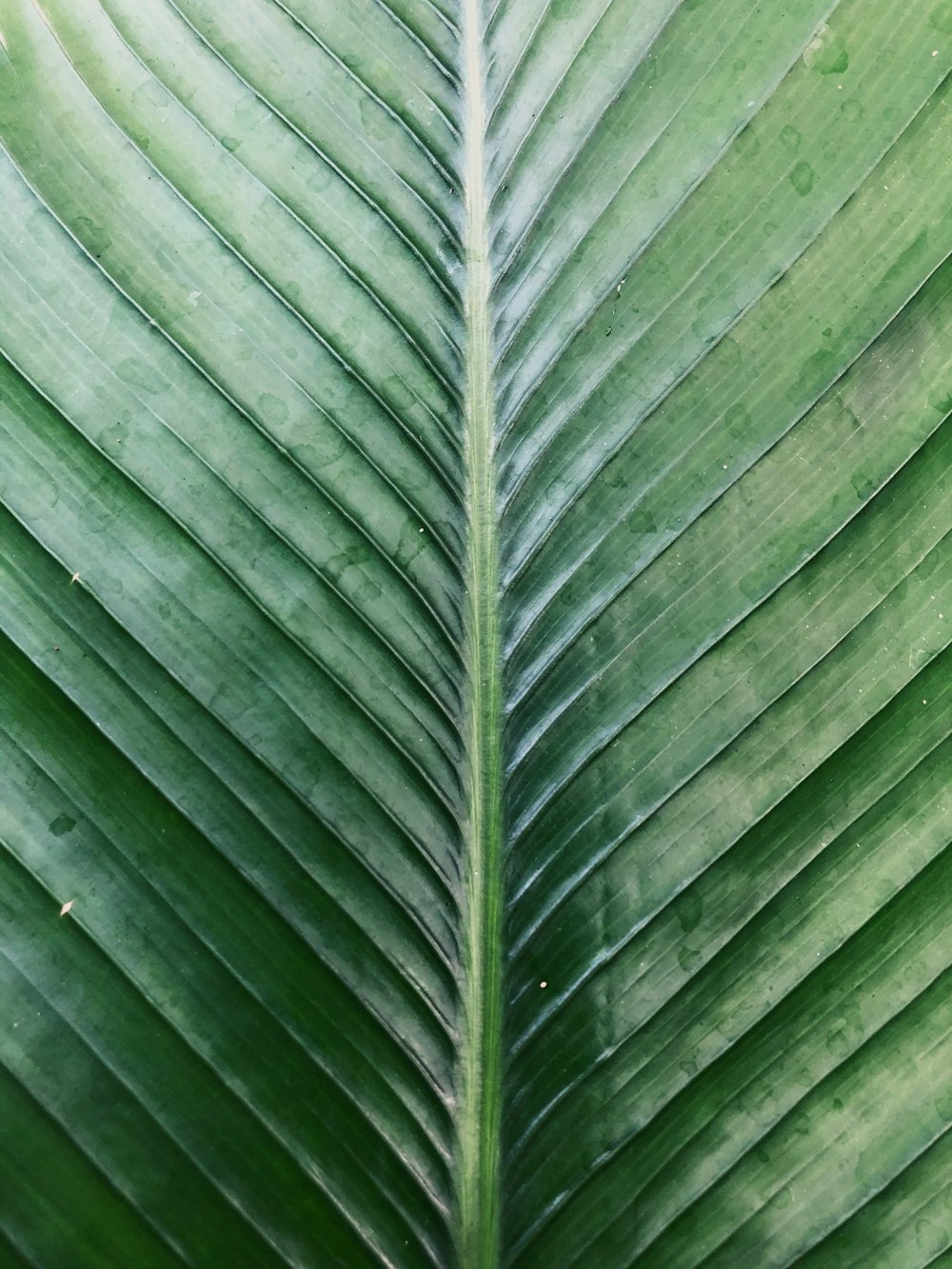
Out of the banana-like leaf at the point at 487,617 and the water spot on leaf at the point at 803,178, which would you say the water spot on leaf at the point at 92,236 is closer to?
the banana-like leaf at the point at 487,617

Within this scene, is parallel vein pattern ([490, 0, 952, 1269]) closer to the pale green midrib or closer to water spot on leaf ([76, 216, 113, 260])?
the pale green midrib

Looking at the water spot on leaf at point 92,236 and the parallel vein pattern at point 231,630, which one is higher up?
the water spot on leaf at point 92,236

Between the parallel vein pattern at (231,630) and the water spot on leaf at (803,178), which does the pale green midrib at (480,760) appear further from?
the water spot on leaf at (803,178)

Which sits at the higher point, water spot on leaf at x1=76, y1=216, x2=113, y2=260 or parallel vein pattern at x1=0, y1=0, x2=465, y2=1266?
water spot on leaf at x1=76, y1=216, x2=113, y2=260

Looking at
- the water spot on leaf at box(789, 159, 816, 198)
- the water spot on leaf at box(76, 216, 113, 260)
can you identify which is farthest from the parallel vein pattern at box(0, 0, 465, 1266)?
the water spot on leaf at box(789, 159, 816, 198)

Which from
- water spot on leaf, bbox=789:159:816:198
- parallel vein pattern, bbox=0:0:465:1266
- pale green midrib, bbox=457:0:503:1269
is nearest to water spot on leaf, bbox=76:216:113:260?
parallel vein pattern, bbox=0:0:465:1266

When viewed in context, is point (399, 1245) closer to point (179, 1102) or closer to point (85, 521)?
point (179, 1102)

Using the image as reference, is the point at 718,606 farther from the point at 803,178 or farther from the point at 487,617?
the point at 803,178

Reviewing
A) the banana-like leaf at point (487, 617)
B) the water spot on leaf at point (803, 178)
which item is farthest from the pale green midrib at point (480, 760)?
the water spot on leaf at point (803, 178)

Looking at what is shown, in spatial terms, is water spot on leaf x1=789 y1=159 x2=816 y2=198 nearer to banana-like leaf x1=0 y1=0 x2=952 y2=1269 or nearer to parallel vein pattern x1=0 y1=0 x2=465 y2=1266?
banana-like leaf x1=0 y1=0 x2=952 y2=1269
